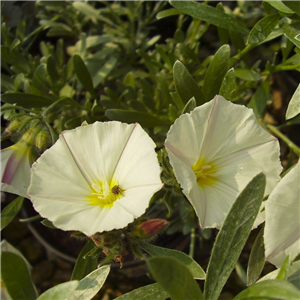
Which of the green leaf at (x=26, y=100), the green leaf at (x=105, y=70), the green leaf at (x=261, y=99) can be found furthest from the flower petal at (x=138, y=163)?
the green leaf at (x=105, y=70)

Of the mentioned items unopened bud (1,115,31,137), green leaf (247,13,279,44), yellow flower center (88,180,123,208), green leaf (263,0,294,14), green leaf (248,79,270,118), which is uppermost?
green leaf (263,0,294,14)

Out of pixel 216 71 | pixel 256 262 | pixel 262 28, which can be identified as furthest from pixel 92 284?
pixel 262 28

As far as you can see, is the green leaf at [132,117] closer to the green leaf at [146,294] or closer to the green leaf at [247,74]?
the green leaf at [247,74]

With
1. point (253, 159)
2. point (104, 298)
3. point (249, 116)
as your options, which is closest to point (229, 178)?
point (253, 159)

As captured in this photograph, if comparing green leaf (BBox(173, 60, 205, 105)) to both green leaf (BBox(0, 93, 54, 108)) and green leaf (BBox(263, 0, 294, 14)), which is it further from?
green leaf (BBox(0, 93, 54, 108))

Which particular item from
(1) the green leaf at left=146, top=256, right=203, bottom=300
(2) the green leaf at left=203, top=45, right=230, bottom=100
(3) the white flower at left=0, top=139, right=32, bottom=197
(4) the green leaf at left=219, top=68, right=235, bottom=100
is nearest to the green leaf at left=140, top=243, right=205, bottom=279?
(1) the green leaf at left=146, top=256, right=203, bottom=300

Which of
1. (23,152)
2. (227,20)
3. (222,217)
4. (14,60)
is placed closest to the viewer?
(222,217)

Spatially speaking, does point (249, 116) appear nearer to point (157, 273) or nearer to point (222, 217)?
point (222, 217)
